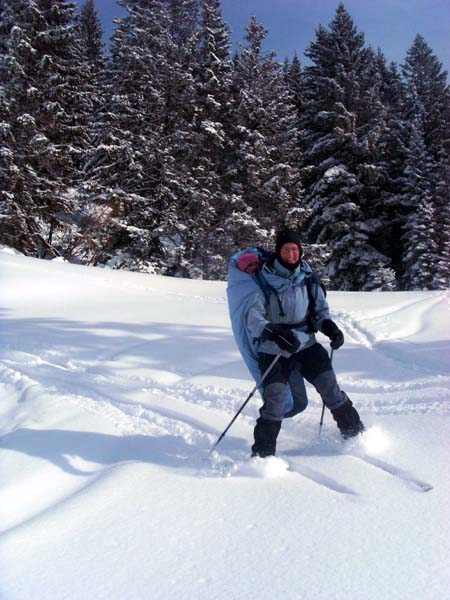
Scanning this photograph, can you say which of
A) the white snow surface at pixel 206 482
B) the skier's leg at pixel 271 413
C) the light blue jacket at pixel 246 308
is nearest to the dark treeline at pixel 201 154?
the white snow surface at pixel 206 482

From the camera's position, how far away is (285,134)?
24969mm

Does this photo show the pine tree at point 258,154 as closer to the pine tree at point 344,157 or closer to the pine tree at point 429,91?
the pine tree at point 344,157

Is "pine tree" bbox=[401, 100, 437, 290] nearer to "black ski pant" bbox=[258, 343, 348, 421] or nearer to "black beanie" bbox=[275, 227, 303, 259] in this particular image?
"black ski pant" bbox=[258, 343, 348, 421]

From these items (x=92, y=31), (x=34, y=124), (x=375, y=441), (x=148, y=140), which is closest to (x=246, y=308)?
(x=375, y=441)

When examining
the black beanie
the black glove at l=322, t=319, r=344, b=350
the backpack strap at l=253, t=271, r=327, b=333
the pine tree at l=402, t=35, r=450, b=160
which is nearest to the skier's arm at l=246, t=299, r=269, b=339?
the backpack strap at l=253, t=271, r=327, b=333

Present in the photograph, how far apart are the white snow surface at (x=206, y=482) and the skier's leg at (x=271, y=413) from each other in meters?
0.13

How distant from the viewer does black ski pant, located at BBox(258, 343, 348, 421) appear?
3.43 meters

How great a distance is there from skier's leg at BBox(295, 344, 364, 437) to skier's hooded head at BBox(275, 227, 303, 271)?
745 mm

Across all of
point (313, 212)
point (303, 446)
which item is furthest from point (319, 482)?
point (313, 212)

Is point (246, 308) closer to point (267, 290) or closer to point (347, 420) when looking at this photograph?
point (267, 290)

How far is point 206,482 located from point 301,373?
1133mm

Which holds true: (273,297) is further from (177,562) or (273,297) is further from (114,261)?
(114,261)

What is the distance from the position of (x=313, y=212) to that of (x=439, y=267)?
6.97m

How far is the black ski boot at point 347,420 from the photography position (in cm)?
356
